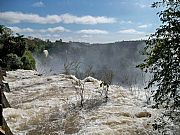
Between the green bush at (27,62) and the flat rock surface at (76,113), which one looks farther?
the green bush at (27,62)

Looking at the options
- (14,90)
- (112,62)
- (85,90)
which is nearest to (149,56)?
(85,90)

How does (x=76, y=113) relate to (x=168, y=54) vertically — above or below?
below

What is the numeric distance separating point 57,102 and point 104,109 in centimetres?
212

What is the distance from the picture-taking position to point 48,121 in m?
9.09

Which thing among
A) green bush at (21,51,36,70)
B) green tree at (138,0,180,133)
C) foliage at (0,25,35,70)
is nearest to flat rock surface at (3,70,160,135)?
green tree at (138,0,180,133)

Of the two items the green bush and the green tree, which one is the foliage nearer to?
the green bush

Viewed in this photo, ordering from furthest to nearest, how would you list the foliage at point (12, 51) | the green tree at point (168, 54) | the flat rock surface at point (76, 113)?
the foliage at point (12, 51) → the flat rock surface at point (76, 113) → the green tree at point (168, 54)

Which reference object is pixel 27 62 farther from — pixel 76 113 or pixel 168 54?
pixel 168 54

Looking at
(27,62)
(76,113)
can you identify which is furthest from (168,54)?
(27,62)

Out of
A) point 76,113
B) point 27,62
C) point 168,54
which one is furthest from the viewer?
point 27,62

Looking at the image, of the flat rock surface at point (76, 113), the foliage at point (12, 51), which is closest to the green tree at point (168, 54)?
the flat rock surface at point (76, 113)

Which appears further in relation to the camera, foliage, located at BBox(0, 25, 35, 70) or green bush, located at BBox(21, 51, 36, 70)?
green bush, located at BBox(21, 51, 36, 70)

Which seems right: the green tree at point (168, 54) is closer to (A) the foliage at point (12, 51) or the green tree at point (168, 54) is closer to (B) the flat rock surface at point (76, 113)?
(B) the flat rock surface at point (76, 113)

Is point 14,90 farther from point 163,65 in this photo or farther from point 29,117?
point 163,65
